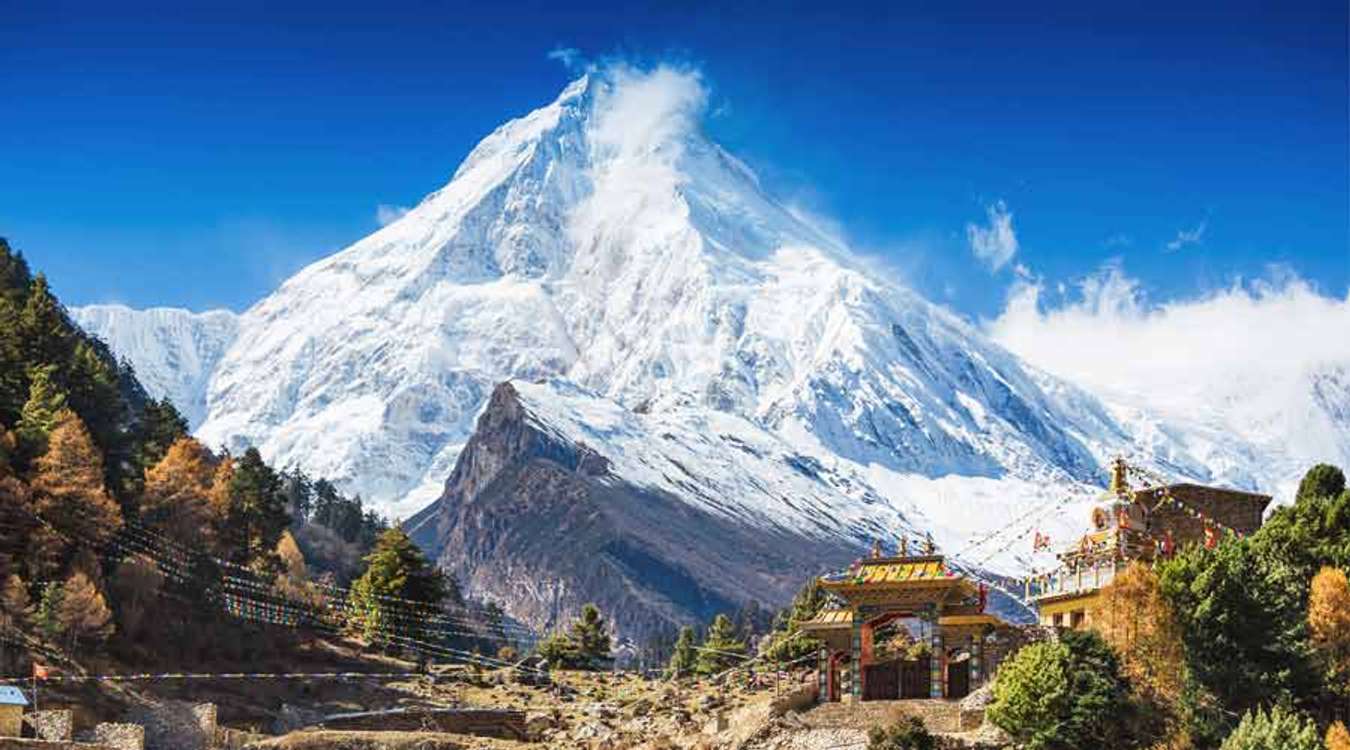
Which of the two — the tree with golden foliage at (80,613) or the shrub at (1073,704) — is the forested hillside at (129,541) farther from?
the shrub at (1073,704)

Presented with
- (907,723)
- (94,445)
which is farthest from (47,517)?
(907,723)

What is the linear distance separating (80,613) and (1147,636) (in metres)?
39.7

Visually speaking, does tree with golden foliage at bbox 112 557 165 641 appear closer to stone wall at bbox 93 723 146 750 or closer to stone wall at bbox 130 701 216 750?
stone wall at bbox 130 701 216 750

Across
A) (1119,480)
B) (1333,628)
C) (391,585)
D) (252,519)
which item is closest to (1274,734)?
(1333,628)

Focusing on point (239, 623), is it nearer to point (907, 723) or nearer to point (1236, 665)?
point (907, 723)

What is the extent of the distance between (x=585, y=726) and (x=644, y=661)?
234 feet

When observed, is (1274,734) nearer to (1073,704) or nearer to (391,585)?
(1073,704)

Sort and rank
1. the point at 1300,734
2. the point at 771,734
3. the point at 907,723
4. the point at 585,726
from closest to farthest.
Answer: the point at 1300,734 < the point at 907,723 < the point at 771,734 < the point at 585,726

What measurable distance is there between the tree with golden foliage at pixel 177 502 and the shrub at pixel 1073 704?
44.5 meters

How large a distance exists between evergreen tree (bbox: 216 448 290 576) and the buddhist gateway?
36.6 m

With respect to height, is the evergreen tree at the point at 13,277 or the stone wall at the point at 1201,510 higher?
the evergreen tree at the point at 13,277

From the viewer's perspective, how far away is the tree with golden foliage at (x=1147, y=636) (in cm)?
5262

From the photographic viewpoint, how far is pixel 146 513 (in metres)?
82.2

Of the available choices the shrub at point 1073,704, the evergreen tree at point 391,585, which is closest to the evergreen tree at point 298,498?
the evergreen tree at point 391,585
